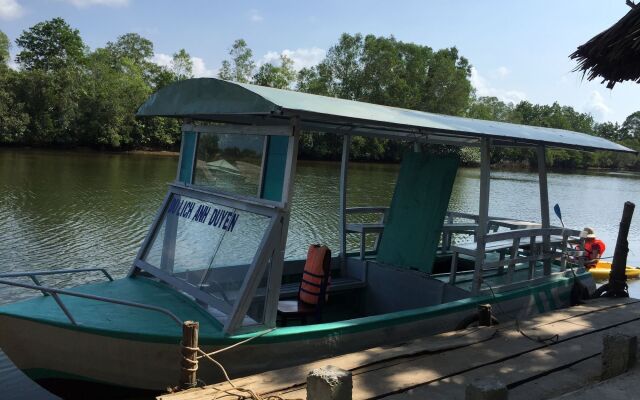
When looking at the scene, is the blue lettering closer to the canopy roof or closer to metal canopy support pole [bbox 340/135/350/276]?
the canopy roof

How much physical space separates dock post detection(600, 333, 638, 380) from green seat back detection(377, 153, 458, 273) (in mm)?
2233

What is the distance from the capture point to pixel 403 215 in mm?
6562

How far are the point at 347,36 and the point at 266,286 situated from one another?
53.1 metres

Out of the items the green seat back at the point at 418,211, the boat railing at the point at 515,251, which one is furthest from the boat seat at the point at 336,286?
the boat railing at the point at 515,251

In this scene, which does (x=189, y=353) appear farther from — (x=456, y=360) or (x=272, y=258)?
(x=456, y=360)

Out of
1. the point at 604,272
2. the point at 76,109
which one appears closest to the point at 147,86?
the point at 76,109

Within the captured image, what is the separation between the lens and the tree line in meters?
43.6

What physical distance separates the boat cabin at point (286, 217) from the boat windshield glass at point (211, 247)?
0.04ft

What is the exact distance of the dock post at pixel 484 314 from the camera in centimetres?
561

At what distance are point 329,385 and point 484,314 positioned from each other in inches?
114

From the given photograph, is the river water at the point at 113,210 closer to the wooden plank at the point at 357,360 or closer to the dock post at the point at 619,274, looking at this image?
the wooden plank at the point at 357,360

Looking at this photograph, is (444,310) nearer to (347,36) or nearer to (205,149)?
(205,149)

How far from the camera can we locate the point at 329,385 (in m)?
3.22

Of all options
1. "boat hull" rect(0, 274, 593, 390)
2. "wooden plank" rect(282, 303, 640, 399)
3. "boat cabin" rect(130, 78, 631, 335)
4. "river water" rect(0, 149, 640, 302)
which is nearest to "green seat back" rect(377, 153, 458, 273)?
"boat cabin" rect(130, 78, 631, 335)
